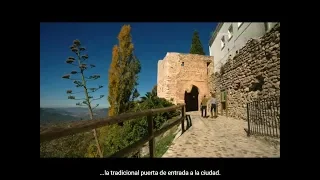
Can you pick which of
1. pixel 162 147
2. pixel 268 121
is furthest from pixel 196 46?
pixel 162 147

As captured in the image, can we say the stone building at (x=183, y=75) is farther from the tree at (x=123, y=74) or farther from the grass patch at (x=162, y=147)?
the grass patch at (x=162, y=147)

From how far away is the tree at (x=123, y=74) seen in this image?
40.7 feet

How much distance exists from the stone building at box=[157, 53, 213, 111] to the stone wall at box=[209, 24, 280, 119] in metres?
6.01

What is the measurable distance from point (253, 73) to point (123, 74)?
9.10m

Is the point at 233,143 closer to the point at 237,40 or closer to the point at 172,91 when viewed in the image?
the point at 237,40

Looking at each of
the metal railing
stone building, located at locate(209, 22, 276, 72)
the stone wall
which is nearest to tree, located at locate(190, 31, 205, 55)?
stone building, located at locate(209, 22, 276, 72)

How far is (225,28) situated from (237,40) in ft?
11.0

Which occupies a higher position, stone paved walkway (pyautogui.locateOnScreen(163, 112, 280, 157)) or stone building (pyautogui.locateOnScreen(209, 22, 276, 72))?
stone building (pyautogui.locateOnScreen(209, 22, 276, 72))

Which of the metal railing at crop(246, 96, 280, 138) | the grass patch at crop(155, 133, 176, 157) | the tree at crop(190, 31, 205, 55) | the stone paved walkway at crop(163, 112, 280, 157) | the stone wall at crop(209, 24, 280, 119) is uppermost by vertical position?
the tree at crop(190, 31, 205, 55)

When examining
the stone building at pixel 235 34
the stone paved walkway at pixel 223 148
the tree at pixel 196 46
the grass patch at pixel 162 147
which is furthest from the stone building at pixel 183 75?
the stone paved walkway at pixel 223 148

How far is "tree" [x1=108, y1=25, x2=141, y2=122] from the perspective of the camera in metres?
12.4

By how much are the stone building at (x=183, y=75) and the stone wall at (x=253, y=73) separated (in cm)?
601

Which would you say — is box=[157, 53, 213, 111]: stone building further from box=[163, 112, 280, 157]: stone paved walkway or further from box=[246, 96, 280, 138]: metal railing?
box=[163, 112, 280, 157]: stone paved walkway
